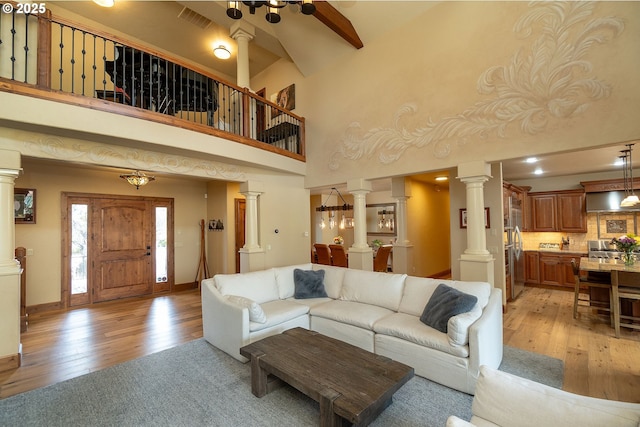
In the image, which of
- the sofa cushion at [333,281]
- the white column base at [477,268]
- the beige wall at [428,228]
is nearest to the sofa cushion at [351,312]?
the sofa cushion at [333,281]

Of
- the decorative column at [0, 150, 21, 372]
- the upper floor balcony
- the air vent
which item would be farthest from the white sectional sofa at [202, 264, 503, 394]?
the air vent

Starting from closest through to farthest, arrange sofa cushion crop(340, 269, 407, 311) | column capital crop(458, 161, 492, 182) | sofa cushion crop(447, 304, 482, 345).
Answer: sofa cushion crop(447, 304, 482, 345) < sofa cushion crop(340, 269, 407, 311) < column capital crop(458, 161, 492, 182)

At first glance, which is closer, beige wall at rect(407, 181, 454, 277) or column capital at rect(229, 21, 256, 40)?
column capital at rect(229, 21, 256, 40)

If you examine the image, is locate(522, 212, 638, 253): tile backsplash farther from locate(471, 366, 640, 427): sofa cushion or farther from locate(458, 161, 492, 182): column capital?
locate(471, 366, 640, 427): sofa cushion

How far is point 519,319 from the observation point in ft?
14.0

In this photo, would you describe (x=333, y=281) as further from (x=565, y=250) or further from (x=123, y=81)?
(x=565, y=250)

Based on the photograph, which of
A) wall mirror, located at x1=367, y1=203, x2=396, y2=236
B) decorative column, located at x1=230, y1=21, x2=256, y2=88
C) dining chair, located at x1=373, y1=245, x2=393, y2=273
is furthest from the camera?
wall mirror, located at x1=367, y1=203, x2=396, y2=236

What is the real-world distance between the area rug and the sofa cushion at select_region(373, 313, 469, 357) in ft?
1.17

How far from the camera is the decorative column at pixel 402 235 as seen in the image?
645cm

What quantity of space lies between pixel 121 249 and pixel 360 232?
4.95 metres

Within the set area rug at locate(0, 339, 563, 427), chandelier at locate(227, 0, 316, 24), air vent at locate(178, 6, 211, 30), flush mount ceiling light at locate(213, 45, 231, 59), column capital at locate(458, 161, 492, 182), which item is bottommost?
area rug at locate(0, 339, 563, 427)

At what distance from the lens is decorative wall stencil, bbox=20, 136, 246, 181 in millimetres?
3194

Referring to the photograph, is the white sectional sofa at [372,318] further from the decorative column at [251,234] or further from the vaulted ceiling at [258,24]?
the vaulted ceiling at [258,24]

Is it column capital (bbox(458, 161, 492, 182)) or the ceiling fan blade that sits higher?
the ceiling fan blade
